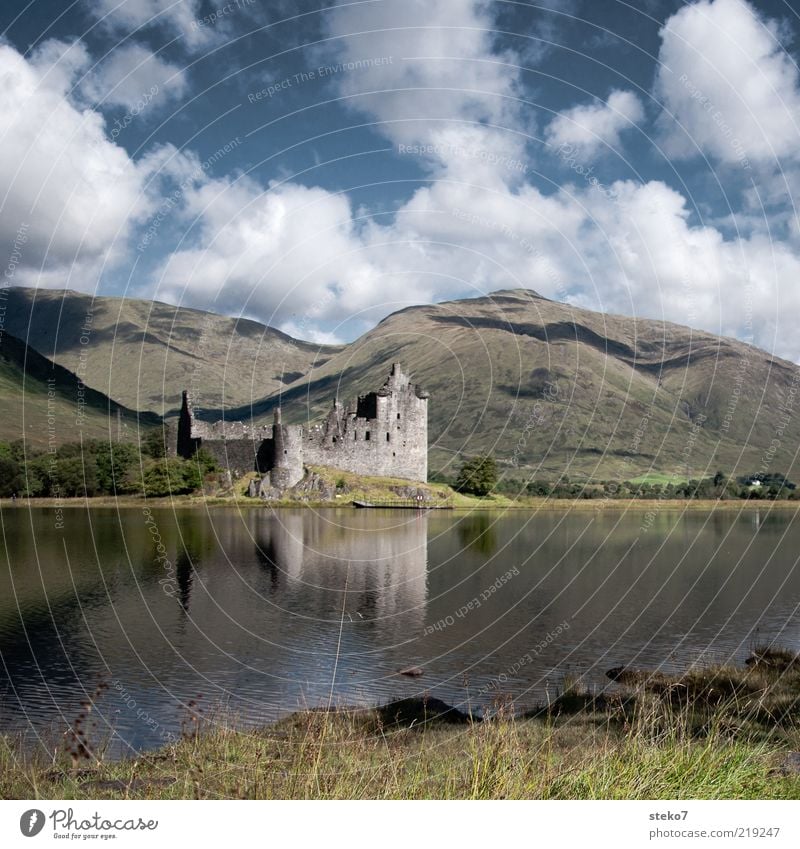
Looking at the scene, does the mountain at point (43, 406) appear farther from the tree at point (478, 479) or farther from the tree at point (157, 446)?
the tree at point (478, 479)

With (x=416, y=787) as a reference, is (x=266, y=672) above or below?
below

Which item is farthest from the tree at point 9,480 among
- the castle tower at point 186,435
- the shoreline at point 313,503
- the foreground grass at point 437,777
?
the foreground grass at point 437,777

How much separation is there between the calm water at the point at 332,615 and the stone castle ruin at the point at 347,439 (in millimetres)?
17370

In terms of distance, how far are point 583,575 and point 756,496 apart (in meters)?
69.9

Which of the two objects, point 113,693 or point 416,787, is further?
point 113,693

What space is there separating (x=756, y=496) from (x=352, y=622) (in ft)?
272

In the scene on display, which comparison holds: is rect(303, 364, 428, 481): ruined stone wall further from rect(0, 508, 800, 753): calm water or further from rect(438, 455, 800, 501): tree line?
rect(0, 508, 800, 753): calm water

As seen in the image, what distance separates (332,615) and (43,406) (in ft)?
497

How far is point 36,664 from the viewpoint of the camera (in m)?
15.6

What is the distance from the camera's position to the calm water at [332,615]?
1412 centimetres
